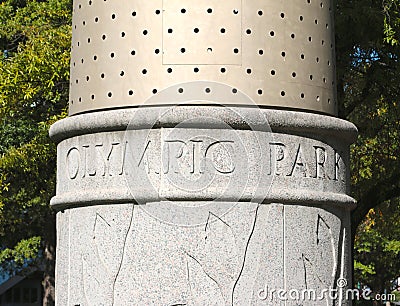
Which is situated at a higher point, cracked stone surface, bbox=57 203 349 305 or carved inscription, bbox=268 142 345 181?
carved inscription, bbox=268 142 345 181

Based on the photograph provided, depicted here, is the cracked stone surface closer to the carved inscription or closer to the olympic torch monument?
the olympic torch monument

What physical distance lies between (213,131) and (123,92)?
2.44 feet

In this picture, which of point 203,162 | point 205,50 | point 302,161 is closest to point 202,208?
point 203,162

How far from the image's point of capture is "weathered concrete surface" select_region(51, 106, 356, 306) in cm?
512

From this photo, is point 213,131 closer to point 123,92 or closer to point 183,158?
point 183,158

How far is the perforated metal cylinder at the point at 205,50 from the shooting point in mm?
5371

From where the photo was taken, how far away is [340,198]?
5.61m

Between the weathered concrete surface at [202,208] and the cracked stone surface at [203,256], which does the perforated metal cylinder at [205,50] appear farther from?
the cracked stone surface at [203,256]

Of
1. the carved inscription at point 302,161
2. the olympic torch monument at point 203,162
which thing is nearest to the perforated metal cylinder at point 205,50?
the olympic torch monument at point 203,162

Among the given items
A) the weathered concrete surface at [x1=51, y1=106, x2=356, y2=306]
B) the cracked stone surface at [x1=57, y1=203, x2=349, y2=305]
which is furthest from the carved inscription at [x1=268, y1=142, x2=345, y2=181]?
the cracked stone surface at [x1=57, y1=203, x2=349, y2=305]

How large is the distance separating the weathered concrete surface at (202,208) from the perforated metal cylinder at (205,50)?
0.21 meters

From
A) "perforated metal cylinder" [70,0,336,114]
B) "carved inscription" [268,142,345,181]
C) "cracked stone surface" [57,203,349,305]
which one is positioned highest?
"perforated metal cylinder" [70,0,336,114]

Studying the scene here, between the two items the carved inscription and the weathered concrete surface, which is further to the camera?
the carved inscription

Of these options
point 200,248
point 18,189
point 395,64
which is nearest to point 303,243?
point 200,248
